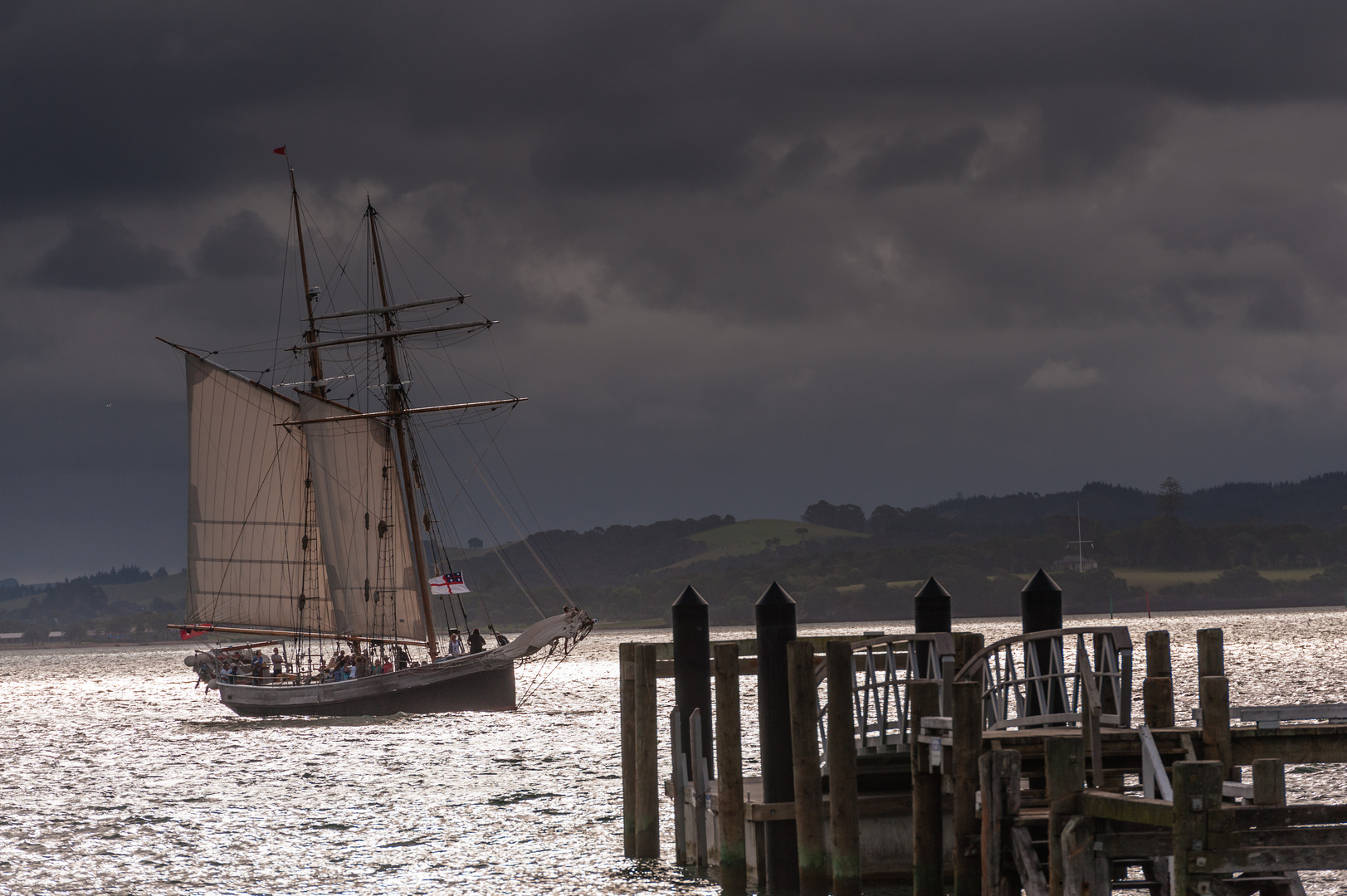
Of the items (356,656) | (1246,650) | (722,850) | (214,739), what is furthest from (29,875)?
(1246,650)

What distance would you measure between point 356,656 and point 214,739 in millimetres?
11848

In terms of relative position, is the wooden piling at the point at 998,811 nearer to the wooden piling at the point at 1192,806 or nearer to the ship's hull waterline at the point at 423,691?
the wooden piling at the point at 1192,806

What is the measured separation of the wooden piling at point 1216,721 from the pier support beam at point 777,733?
15.1 feet

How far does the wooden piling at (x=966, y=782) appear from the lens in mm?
13711

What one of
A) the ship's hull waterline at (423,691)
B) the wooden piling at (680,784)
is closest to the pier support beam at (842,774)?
the wooden piling at (680,784)

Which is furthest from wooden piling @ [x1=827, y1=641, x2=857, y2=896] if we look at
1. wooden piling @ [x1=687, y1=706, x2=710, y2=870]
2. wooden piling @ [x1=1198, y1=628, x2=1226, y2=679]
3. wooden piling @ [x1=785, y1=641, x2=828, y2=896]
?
wooden piling @ [x1=1198, y1=628, x2=1226, y2=679]

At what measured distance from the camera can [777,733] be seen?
16734mm

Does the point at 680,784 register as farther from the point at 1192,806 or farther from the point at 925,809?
the point at 1192,806

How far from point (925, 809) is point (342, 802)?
1966cm

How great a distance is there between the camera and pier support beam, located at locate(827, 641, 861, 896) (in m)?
15.6

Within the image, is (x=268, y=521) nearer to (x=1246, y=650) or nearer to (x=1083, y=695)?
(x=1083, y=695)

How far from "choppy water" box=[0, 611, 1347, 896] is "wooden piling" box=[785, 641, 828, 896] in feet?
9.16

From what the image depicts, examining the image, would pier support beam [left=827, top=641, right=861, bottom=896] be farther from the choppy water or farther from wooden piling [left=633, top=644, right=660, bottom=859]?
wooden piling [left=633, top=644, right=660, bottom=859]

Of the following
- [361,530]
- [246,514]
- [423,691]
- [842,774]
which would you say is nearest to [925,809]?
[842,774]
